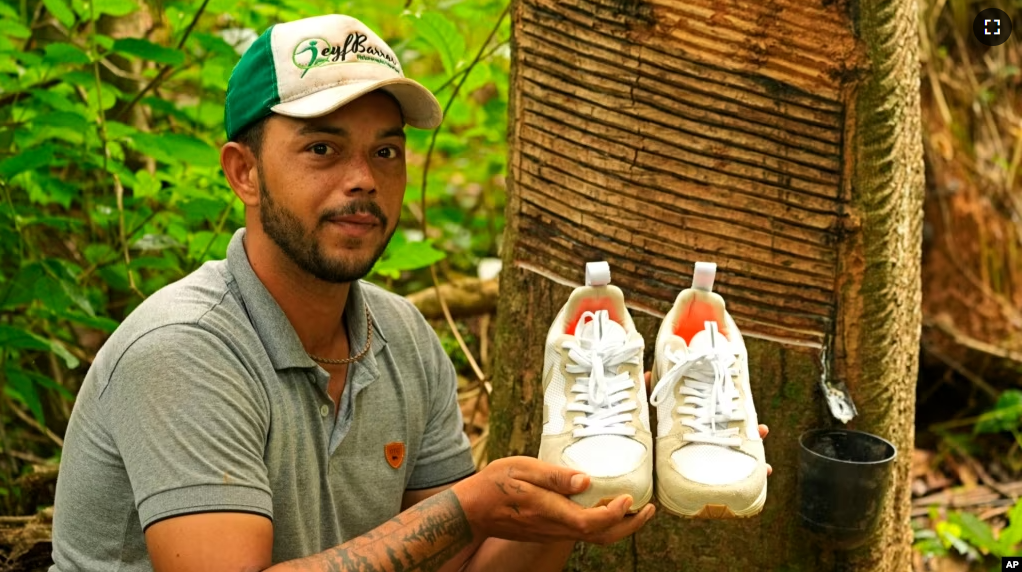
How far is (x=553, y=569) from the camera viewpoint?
228 centimetres

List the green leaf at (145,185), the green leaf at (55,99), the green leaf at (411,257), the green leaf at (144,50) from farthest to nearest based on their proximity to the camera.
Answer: the green leaf at (145,185) → the green leaf at (411,257) → the green leaf at (55,99) → the green leaf at (144,50)

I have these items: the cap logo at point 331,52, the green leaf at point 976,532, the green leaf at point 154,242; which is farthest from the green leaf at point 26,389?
the green leaf at point 976,532

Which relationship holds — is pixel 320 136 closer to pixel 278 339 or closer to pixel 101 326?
pixel 278 339

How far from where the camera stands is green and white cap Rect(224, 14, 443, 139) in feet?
6.79

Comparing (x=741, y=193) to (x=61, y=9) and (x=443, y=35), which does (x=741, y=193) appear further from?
(x=61, y=9)

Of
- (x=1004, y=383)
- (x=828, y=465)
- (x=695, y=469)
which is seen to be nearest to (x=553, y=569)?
(x=695, y=469)

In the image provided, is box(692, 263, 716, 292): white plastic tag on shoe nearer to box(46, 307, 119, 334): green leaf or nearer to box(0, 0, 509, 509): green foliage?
box(0, 0, 509, 509): green foliage

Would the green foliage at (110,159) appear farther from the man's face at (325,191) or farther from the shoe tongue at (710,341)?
the shoe tongue at (710,341)

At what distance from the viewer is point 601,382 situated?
6.58 ft

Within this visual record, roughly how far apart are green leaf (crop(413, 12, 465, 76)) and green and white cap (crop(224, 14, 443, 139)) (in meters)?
0.77

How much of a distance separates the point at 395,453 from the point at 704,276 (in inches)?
31.9

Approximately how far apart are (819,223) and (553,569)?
1.01 meters

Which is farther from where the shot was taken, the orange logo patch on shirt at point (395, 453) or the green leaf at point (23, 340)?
the green leaf at point (23, 340)

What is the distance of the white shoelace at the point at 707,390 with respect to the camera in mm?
1983
